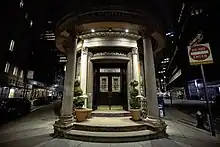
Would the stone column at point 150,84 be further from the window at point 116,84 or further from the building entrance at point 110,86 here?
the window at point 116,84

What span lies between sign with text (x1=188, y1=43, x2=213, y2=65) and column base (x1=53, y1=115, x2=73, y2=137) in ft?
22.3

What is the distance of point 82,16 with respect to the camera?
6734mm

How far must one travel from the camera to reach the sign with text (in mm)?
6312

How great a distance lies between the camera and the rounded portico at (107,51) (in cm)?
674

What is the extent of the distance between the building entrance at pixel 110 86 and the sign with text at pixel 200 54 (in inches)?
196

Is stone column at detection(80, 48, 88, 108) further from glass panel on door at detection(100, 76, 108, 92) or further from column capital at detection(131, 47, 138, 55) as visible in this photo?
column capital at detection(131, 47, 138, 55)

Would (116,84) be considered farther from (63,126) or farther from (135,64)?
(63,126)

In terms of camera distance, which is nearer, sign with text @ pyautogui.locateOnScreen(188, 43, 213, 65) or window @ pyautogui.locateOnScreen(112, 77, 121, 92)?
sign with text @ pyautogui.locateOnScreen(188, 43, 213, 65)

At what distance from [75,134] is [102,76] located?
5583 mm

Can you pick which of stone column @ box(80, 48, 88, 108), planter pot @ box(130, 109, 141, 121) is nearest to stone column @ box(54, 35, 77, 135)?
stone column @ box(80, 48, 88, 108)

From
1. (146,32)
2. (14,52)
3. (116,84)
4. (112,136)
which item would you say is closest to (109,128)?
(112,136)

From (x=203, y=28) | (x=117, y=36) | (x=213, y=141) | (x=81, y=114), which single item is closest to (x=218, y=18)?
(x=203, y=28)

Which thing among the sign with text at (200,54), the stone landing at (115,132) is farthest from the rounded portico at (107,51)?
the stone landing at (115,132)

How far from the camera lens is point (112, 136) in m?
5.23
